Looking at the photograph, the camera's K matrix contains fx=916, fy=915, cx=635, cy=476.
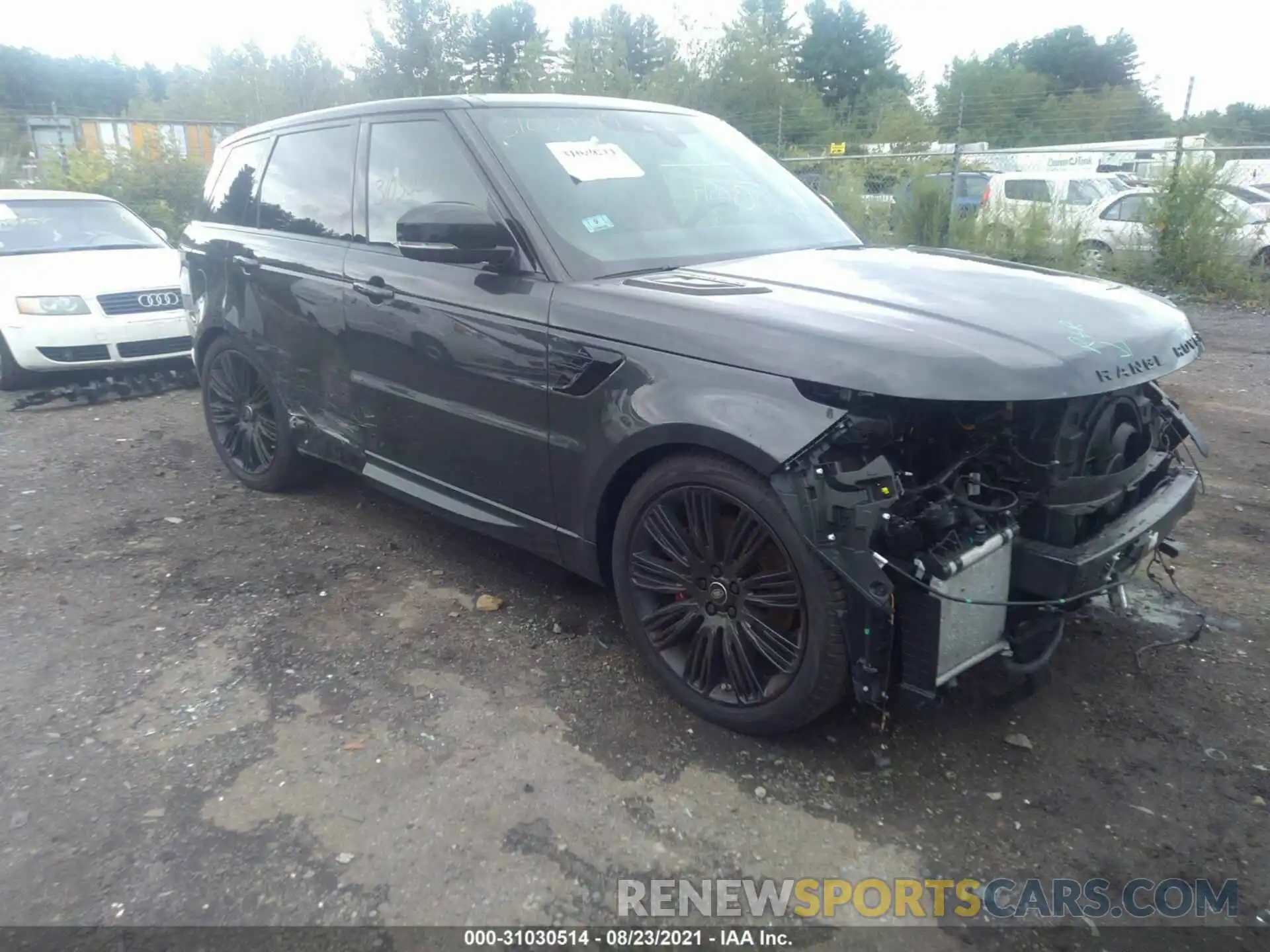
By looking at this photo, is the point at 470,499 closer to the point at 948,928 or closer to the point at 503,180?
the point at 503,180

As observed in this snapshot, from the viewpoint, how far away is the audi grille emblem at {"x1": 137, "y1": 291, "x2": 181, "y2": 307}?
7.41m

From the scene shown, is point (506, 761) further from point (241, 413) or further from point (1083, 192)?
point (1083, 192)

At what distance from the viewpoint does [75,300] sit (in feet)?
23.6

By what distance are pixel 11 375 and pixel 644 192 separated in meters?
6.48

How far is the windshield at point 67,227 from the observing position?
25.8 ft

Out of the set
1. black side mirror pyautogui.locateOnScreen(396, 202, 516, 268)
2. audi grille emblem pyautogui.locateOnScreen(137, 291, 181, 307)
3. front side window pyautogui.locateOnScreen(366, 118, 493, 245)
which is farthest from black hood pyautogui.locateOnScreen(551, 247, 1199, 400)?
audi grille emblem pyautogui.locateOnScreen(137, 291, 181, 307)

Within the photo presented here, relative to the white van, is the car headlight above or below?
below

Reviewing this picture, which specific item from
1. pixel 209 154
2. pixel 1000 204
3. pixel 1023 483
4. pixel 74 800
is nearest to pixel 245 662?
pixel 74 800

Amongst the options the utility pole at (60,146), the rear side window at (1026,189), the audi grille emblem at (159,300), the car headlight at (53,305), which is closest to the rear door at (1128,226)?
the rear side window at (1026,189)

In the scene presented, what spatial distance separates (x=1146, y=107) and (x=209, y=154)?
72.9 feet

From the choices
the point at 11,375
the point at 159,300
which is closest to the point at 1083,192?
the point at 159,300

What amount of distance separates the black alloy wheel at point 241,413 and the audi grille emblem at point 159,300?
9.39 feet

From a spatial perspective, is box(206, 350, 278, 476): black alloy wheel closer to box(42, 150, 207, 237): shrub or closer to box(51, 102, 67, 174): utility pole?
box(42, 150, 207, 237): shrub

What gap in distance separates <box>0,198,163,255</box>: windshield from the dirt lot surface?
4984 mm
